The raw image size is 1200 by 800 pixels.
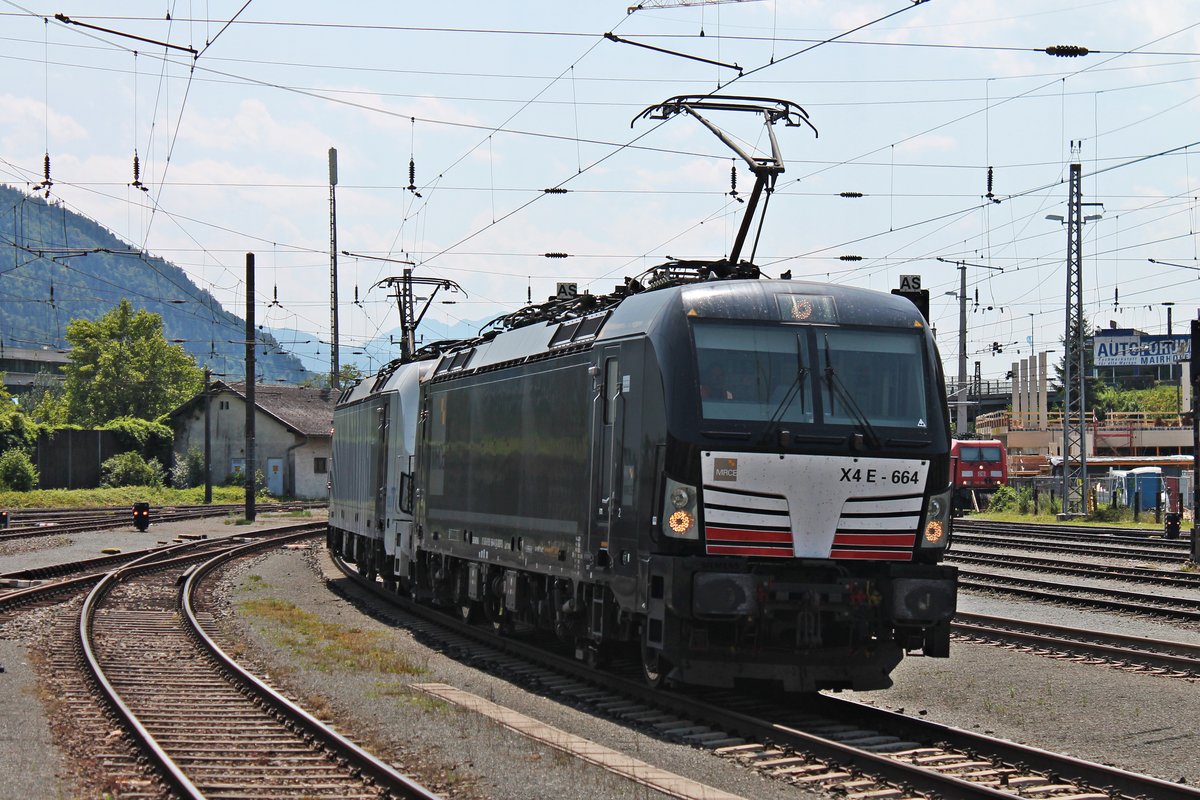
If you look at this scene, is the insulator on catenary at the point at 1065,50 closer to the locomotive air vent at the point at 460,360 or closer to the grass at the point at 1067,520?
the locomotive air vent at the point at 460,360

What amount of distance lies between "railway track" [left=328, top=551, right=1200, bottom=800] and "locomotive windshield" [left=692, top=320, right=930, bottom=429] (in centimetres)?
250

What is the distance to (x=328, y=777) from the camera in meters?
9.77

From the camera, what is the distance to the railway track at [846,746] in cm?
883

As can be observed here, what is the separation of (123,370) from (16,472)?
119 feet

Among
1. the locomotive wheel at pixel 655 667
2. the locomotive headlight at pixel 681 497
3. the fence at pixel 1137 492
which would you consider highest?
the locomotive headlight at pixel 681 497

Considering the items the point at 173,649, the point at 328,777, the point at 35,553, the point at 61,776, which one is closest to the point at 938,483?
the point at 328,777

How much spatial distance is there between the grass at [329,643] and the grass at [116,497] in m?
39.4

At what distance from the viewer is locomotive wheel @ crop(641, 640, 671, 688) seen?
1221 centimetres

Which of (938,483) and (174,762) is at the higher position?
(938,483)

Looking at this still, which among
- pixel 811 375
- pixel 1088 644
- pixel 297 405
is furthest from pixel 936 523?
pixel 297 405

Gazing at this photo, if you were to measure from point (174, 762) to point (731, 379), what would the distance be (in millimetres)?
5345

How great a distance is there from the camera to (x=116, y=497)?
62.8 meters

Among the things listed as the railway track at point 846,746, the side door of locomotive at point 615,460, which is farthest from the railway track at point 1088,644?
the side door of locomotive at point 615,460

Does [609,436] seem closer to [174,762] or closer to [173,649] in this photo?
[174,762]
